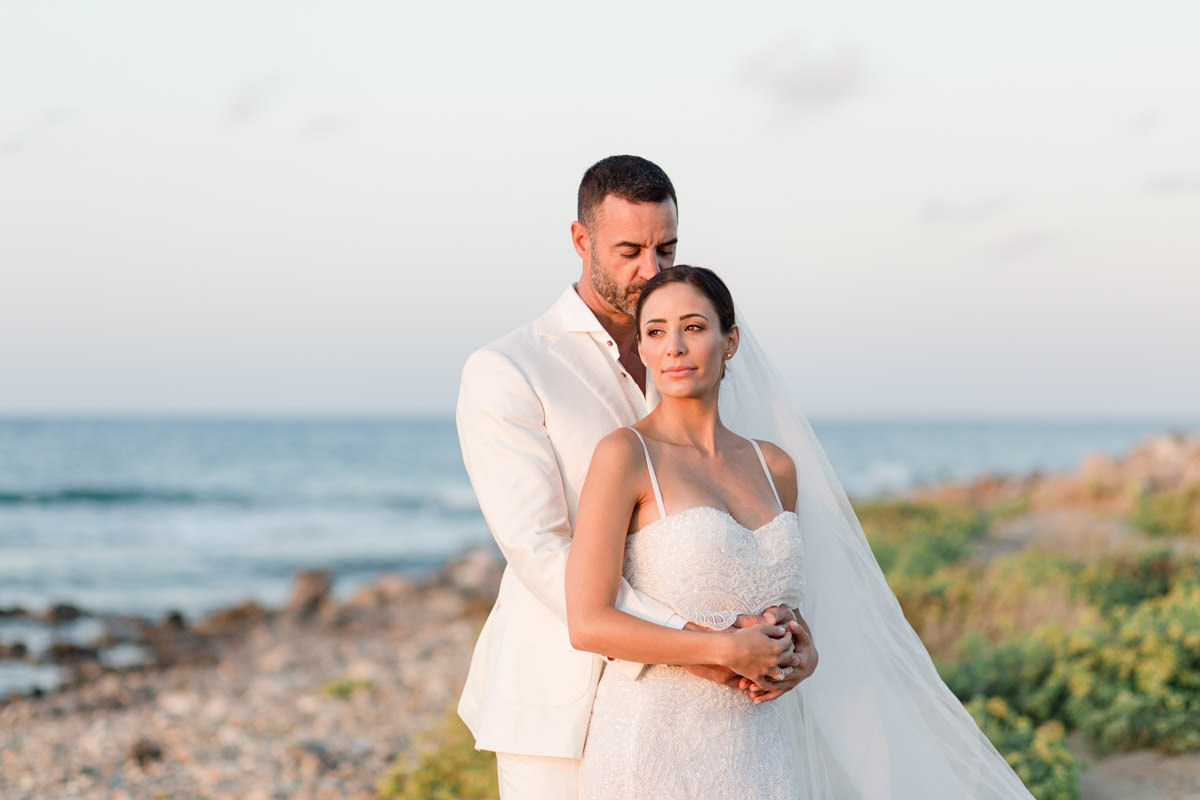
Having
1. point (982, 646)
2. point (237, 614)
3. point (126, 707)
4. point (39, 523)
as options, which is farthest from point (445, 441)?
point (982, 646)

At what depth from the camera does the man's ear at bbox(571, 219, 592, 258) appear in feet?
11.7

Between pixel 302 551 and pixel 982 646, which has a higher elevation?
pixel 982 646

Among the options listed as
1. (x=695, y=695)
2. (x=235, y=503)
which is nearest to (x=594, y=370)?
(x=695, y=695)

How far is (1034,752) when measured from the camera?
18.1ft

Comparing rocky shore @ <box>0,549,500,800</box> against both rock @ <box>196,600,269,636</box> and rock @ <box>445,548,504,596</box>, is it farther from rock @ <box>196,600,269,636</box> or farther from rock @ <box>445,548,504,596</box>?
rock @ <box>445,548,504,596</box>

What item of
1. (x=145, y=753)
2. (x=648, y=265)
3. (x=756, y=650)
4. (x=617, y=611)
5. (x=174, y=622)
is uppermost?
(x=648, y=265)

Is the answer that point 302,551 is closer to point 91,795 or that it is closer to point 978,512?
point 978,512

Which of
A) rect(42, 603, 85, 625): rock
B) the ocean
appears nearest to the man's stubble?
the ocean

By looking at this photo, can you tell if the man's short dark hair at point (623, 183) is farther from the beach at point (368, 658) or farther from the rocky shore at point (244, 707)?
the rocky shore at point (244, 707)

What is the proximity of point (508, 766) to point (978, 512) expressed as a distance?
13.5 m

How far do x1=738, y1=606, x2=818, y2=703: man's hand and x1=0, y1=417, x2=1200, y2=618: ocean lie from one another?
14218 mm

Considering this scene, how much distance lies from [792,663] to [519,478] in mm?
918

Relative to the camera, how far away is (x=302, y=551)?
25.2m

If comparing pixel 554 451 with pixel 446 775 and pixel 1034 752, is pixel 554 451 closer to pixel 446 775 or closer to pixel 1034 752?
pixel 1034 752
